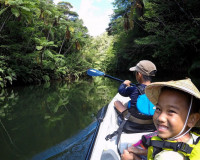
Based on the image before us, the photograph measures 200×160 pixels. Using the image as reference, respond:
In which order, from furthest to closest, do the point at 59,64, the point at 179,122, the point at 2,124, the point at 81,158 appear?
the point at 59,64 < the point at 2,124 < the point at 81,158 < the point at 179,122

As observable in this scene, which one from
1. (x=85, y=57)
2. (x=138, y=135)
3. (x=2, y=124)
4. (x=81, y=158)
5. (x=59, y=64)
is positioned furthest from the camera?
(x=85, y=57)

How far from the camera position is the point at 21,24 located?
11094 millimetres

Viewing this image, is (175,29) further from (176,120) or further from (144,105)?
(176,120)

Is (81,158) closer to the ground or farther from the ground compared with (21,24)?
closer to the ground

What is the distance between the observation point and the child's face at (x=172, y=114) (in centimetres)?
89

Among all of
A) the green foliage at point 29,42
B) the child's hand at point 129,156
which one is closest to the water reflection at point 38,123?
the child's hand at point 129,156

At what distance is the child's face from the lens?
2.91 feet

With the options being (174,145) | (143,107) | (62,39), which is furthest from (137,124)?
(62,39)

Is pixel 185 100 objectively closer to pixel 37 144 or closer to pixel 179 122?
pixel 179 122

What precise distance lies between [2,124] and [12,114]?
0.75m

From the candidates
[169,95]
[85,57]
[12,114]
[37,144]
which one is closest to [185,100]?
[169,95]

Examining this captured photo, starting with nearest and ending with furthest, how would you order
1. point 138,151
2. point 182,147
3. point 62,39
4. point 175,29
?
point 182,147 → point 138,151 → point 175,29 → point 62,39

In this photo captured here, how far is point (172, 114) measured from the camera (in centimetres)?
89

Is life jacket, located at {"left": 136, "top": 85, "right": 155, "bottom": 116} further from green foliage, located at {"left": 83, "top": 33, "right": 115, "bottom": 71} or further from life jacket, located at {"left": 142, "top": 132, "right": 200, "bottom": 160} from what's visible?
green foliage, located at {"left": 83, "top": 33, "right": 115, "bottom": 71}
